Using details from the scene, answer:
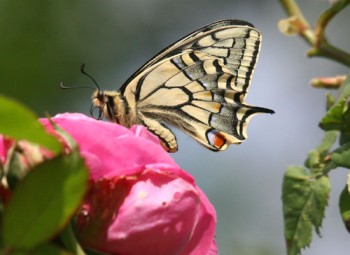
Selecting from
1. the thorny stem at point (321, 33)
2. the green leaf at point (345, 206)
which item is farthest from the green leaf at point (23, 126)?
the thorny stem at point (321, 33)

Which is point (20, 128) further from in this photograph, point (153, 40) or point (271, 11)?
point (271, 11)

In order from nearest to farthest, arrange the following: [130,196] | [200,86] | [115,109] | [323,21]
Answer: [130,196] → [115,109] → [323,21] → [200,86]

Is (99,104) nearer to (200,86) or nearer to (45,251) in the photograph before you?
(200,86)

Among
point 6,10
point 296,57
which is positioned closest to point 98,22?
point 6,10

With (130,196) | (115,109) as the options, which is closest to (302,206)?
(115,109)

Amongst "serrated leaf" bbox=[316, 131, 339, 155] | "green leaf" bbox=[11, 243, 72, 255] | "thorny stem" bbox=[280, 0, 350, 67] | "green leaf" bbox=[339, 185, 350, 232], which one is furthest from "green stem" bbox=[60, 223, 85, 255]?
"thorny stem" bbox=[280, 0, 350, 67]

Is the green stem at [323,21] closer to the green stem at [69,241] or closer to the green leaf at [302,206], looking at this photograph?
the green leaf at [302,206]

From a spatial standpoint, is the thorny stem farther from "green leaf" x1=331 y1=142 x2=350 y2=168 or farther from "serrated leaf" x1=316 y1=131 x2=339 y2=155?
"green leaf" x1=331 y1=142 x2=350 y2=168
